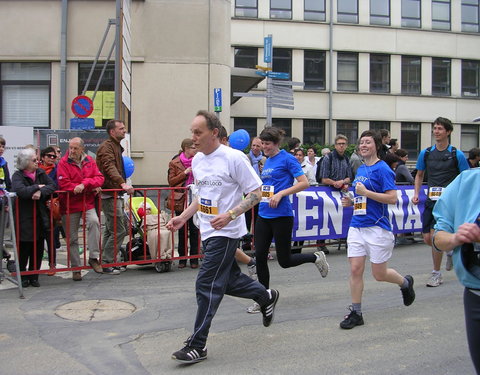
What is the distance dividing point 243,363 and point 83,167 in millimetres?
4006

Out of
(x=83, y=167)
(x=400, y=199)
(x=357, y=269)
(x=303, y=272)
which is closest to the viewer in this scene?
(x=357, y=269)

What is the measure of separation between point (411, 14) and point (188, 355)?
106ft

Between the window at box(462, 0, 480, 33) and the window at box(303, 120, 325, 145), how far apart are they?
11457 millimetres

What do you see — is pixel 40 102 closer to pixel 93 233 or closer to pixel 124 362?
pixel 93 233

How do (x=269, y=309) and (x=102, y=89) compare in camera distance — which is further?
(x=102, y=89)

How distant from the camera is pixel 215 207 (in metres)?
4.28

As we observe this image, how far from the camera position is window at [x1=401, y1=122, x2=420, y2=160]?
105 feet

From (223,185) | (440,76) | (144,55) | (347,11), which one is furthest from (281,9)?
(223,185)

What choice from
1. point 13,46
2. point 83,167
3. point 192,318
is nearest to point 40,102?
point 13,46

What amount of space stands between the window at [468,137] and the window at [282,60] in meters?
11.8

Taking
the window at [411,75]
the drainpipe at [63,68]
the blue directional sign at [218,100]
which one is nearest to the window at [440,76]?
the window at [411,75]

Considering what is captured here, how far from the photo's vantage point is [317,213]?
896 cm

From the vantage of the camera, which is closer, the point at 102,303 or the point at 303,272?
the point at 102,303

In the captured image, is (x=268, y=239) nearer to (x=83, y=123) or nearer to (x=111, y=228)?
(x=111, y=228)
